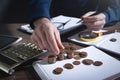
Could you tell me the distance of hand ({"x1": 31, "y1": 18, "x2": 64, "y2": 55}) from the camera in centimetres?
78

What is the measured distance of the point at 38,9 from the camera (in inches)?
40.4

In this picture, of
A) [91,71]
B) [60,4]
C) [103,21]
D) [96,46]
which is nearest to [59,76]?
[91,71]

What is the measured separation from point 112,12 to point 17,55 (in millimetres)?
600

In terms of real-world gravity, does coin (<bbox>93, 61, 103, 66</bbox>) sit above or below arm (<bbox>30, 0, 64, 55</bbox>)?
below

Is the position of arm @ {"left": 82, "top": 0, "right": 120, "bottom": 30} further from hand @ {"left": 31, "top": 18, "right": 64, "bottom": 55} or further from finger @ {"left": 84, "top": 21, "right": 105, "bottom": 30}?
hand @ {"left": 31, "top": 18, "right": 64, "bottom": 55}

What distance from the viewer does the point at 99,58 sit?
31.2 inches

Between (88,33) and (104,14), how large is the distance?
180 mm

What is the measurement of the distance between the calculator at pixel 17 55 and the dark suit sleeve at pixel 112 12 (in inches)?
17.4

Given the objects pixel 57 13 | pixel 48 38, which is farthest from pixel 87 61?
pixel 57 13

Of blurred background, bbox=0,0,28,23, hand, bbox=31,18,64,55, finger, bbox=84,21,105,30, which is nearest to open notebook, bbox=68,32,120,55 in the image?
finger, bbox=84,21,105,30

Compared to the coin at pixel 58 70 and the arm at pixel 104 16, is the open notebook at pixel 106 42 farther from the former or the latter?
the coin at pixel 58 70

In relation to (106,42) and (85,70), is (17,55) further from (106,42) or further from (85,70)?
(106,42)

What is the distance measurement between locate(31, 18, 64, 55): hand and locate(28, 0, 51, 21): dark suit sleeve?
115 mm

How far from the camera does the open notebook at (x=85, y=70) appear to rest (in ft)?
2.30
